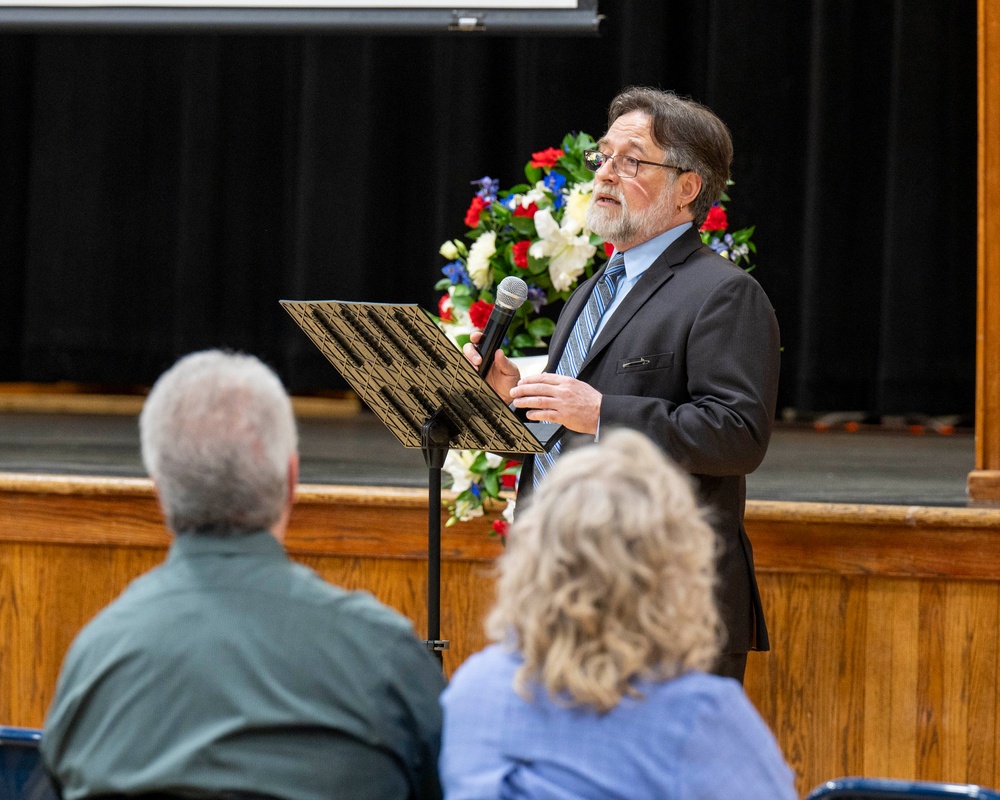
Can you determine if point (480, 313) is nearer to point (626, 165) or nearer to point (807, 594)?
point (626, 165)

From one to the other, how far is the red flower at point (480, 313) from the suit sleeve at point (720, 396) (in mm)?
580

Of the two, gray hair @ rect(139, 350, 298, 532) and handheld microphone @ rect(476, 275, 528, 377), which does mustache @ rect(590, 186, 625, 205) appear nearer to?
handheld microphone @ rect(476, 275, 528, 377)

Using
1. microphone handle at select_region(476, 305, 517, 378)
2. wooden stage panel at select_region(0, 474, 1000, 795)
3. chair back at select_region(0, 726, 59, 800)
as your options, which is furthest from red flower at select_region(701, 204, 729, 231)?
chair back at select_region(0, 726, 59, 800)

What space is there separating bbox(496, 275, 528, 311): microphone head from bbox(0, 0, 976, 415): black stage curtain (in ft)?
10.2

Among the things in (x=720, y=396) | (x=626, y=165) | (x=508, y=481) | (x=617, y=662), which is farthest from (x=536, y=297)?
(x=617, y=662)

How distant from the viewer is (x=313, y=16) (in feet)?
11.1

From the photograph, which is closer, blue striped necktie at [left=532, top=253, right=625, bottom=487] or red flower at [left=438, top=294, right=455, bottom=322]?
blue striped necktie at [left=532, top=253, right=625, bottom=487]

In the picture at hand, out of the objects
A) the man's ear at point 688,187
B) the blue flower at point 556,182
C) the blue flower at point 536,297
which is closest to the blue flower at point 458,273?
the blue flower at point 536,297

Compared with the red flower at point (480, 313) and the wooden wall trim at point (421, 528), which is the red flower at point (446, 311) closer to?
the red flower at point (480, 313)

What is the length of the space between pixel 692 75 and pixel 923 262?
3.66ft

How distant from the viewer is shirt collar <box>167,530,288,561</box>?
1290 millimetres

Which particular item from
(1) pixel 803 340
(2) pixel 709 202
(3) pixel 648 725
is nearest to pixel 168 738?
(3) pixel 648 725

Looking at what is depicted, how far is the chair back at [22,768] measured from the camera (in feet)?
4.68

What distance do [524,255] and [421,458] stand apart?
146 cm
